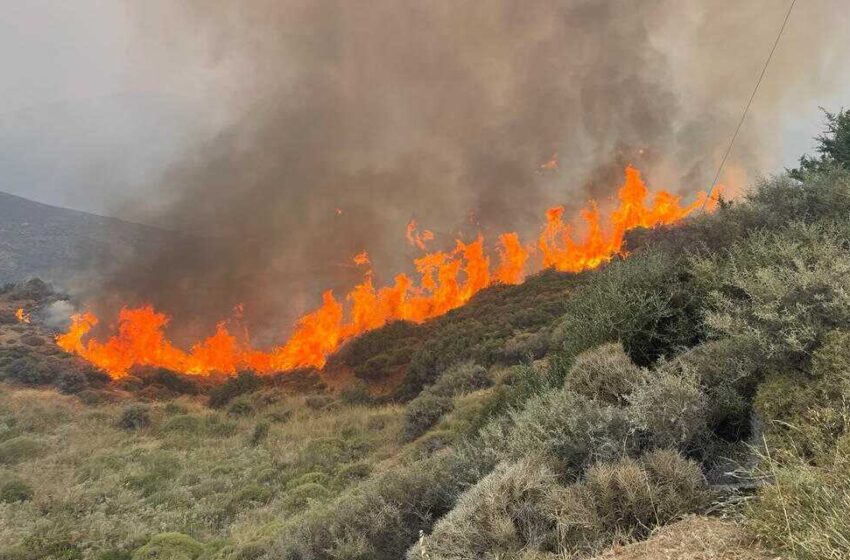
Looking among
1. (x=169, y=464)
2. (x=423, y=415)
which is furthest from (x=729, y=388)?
(x=169, y=464)

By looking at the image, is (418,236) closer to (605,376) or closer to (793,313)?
(605,376)

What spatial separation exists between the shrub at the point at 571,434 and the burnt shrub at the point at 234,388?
25.8 meters

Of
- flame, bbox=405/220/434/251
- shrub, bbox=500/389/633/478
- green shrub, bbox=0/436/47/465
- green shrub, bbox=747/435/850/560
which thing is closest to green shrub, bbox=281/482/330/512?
shrub, bbox=500/389/633/478

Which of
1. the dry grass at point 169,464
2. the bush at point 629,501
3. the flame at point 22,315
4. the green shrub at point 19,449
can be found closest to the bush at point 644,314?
the bush at point 629,501

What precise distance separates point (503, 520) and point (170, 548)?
8.18 m

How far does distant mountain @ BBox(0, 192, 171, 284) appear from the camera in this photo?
59.1 m

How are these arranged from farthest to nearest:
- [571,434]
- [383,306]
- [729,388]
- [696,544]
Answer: [383,306]
[571,434]
[729,388]
[696,544]

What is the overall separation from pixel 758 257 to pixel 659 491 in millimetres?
4977

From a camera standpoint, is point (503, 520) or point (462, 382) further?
point (462, 382)

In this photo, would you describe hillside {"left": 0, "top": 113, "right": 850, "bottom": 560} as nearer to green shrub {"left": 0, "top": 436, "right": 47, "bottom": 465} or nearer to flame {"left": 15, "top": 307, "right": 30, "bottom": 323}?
green shrub {"left": 0, "top": 436, "right": 47, "bottom": 465}

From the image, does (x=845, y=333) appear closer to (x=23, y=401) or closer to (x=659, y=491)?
(x=659, y=491)

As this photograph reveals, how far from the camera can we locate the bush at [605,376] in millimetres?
6605

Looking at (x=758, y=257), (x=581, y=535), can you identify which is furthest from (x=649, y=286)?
(x=581, y=535)

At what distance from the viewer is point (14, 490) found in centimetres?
1384
